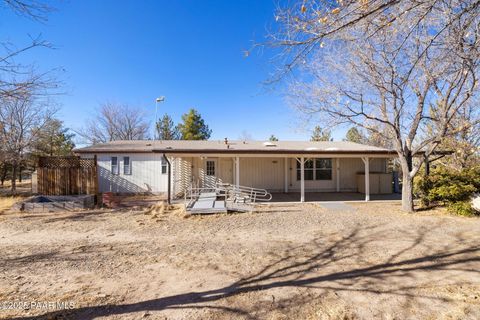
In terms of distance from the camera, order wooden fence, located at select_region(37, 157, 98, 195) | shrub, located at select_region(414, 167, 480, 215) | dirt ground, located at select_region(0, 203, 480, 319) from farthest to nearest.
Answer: wooden fence, located at select_region(37, 157, 98, 195) → shrub, located at select_region(414, 167, 480, 215) → dirt ground, located at select_region(0, 203, 480, 319)

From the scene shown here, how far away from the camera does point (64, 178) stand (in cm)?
1194

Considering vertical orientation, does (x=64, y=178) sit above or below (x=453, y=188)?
above

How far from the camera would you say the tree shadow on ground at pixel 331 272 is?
3.02 meters

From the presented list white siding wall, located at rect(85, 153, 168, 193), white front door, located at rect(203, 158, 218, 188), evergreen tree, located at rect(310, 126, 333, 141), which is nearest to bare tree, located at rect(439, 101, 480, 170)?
evergreen tree, located at rect(310, 126, 333, 141)

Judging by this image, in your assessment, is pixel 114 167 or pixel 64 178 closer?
pixel 64 178

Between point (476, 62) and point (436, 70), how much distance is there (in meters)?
1.56

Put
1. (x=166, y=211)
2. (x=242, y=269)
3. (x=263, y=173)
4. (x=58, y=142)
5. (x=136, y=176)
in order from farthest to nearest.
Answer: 1. (x=58, y=142)
2. (x=136, y=176)
3. (x=263, y=173)
4. (x=166, y=211)
5. (x=242, y=269)

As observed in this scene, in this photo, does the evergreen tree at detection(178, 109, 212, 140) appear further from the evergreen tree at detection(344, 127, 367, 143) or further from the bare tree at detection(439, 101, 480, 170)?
the bare tree at detection(439, 101, 480, 170)

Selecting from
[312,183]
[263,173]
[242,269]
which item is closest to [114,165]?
[263,173]

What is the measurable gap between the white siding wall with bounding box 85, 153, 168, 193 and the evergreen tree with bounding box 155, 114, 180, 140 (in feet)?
51.6

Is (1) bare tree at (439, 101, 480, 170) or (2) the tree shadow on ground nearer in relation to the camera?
(2) the tree shadow on ground

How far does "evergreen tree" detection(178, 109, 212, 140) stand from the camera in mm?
27322

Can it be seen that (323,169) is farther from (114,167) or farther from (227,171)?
(114,167)

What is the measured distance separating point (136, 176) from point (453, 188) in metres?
15.3
